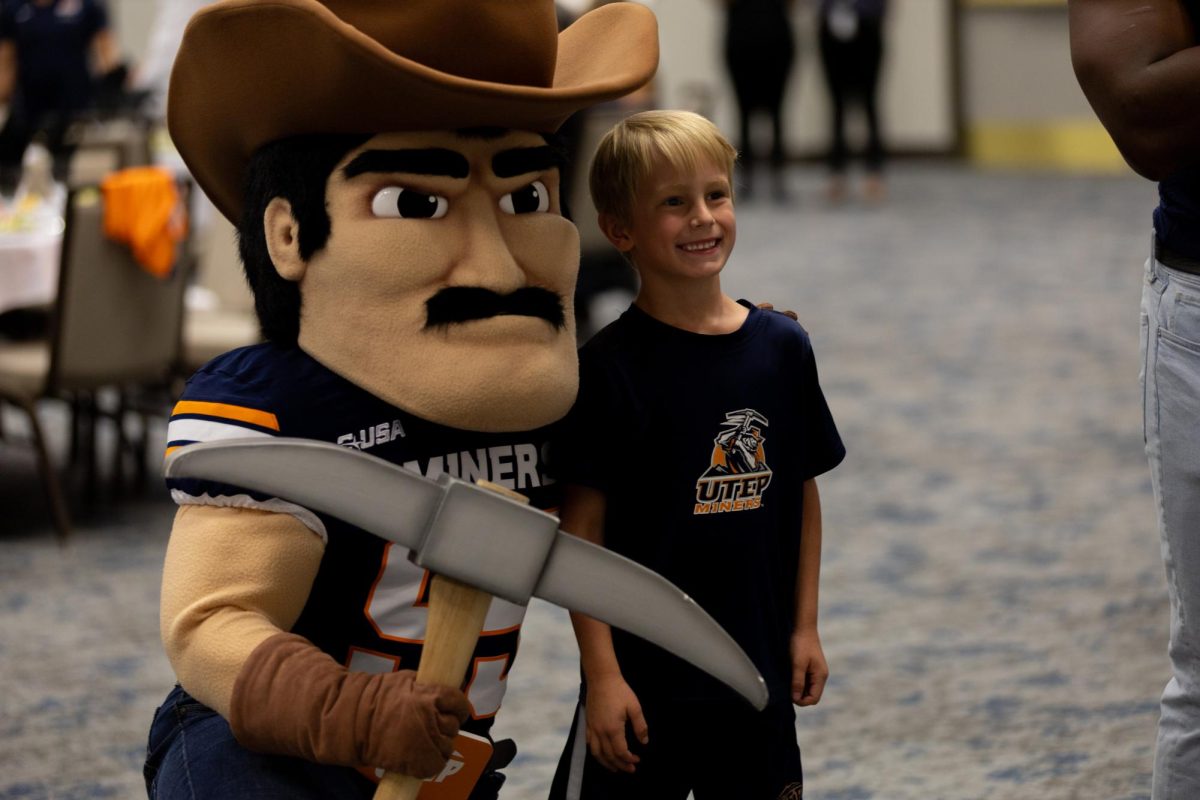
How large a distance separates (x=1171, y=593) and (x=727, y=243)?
66 cm

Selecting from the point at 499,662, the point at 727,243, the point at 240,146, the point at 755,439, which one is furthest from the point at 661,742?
the point at 240,146

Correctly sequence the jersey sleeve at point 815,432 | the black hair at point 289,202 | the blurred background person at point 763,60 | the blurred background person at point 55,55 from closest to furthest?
the black hair at point 289,202 < the jersey sleeve at point 815,432 < the blurred background person at point 55,55 < the blurred background person at point 763,60

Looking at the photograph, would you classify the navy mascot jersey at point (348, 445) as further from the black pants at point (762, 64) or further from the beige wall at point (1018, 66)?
the beige wall at point (1018, 66)

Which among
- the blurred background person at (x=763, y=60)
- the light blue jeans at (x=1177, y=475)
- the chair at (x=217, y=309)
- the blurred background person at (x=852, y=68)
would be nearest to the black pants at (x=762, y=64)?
the blurred background person at (x=763, y=60)

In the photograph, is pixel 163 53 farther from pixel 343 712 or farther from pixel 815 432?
pixel 343 712

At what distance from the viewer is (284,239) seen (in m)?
1.72

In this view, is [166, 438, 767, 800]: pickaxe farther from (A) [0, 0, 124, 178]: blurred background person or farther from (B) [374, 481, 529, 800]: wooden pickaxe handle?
(A) [0, 0, 124, 178]: blurred background person

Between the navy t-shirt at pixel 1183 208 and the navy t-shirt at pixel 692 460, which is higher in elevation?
the navy t-shirt at pixel 1183 208

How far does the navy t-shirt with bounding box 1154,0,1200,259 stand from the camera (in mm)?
1800

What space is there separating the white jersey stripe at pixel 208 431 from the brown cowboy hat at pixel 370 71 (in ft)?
0.98

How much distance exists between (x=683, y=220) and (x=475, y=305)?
0.86 feet

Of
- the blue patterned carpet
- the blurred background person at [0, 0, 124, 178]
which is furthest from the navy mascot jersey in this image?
the blurred background person at [0, 0, 124, 178]

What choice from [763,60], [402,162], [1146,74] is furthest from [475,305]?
[763,60]

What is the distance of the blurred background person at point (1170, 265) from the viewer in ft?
5.78
